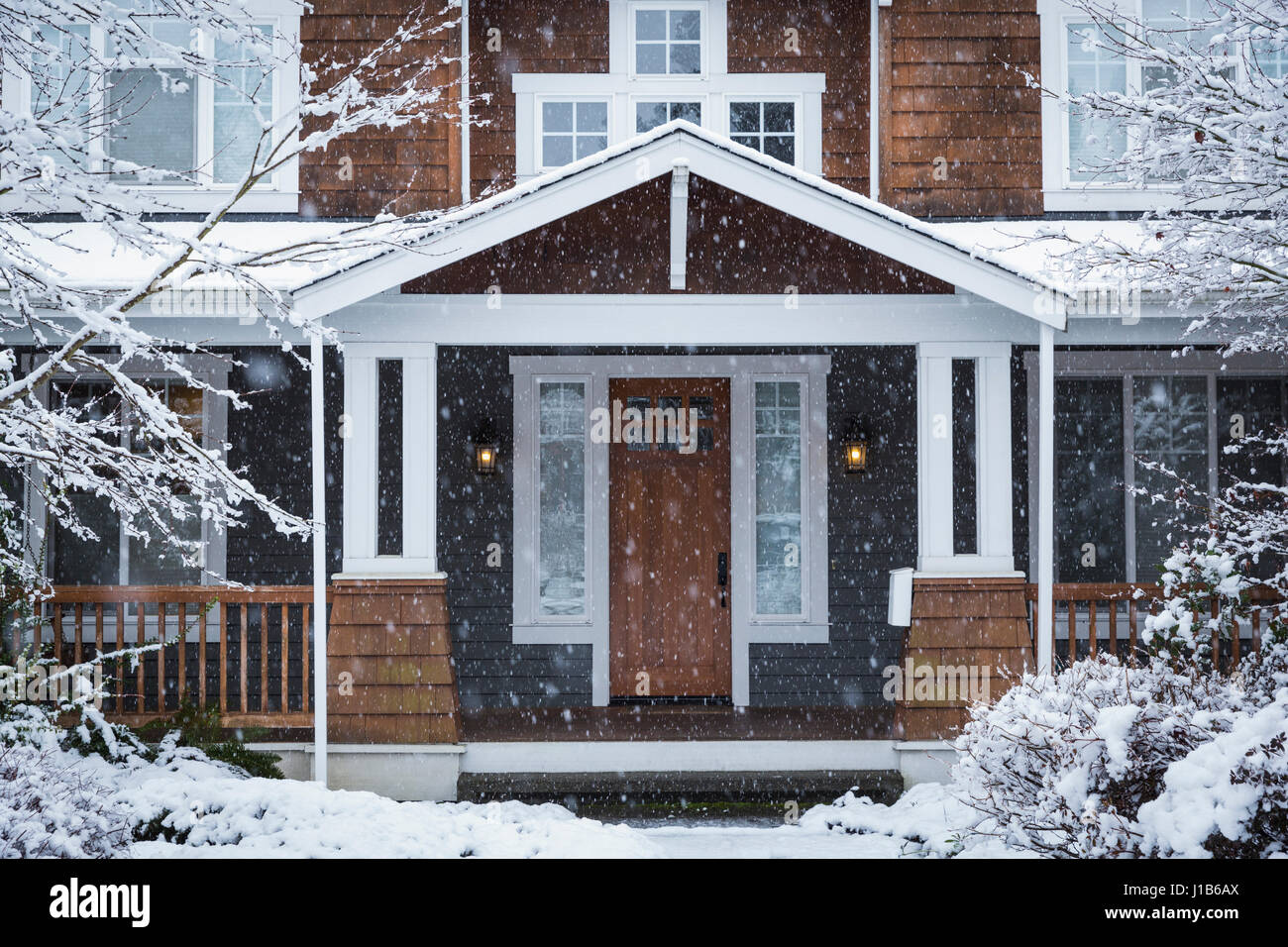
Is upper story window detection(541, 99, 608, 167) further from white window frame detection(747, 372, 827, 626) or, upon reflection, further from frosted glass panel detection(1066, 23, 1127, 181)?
frosted glass panel detection(1066, 23, 1127, 181)

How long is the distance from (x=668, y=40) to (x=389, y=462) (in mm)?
4085

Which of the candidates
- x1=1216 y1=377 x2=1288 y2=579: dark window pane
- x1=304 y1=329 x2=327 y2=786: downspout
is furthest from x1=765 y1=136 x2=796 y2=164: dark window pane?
x1=304 y1=329 x2=327 y2=786: downspout

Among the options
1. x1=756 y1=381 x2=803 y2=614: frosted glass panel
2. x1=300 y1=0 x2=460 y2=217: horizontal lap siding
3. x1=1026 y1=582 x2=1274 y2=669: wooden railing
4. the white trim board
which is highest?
x1=300 y1=0 x2=460 y2=217: horizontal lap siding

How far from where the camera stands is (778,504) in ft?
28.6

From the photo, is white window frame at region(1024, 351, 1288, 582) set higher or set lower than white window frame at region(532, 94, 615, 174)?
lower

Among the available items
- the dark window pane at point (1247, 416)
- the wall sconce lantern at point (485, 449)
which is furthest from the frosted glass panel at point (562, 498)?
the dark window pane at point (1247, 416)

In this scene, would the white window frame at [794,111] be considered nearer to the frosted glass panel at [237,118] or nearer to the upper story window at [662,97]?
the upper story window at [662,97]

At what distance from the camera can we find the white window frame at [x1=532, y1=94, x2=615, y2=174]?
28.8 feet

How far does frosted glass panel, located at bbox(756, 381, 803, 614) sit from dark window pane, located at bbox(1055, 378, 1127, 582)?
2.04m

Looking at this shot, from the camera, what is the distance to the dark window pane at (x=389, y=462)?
851cm

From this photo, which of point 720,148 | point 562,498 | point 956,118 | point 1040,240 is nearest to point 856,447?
point 1040,240

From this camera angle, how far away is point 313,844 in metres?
5.14

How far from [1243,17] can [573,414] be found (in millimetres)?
5113

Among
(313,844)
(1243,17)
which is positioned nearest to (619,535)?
(313,844)
